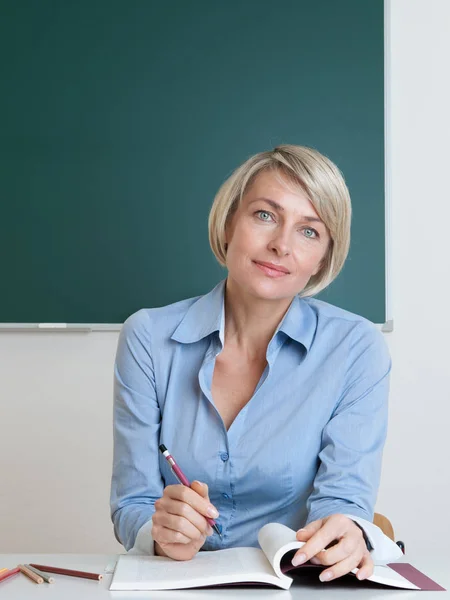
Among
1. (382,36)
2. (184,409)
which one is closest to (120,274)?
(184,409)

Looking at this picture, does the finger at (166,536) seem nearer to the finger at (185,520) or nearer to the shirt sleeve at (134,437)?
the finger at (185,520)

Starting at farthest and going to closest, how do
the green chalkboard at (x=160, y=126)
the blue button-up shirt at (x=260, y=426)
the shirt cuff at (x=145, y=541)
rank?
the green chalkboard at (x=160, y=126) → the blue button-up shirt at (x=260, y=426) → the shirt cuff at (x=145, y=541)

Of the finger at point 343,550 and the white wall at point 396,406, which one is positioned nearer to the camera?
the finger at point 343,550

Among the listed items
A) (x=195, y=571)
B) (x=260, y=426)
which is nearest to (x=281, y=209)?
(x=260, y=426)

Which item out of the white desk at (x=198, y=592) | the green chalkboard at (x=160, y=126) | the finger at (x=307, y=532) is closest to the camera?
the white desk at (x=198, y=592)

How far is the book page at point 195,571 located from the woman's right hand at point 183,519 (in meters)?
0.03

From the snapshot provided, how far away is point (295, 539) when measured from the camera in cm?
127

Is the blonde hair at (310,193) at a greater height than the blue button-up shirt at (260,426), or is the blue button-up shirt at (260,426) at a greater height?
the blonde hair at (310,193)

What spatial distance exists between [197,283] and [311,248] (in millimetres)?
955

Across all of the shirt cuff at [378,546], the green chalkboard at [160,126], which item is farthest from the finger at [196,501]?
the green chalkboard at [160,126]

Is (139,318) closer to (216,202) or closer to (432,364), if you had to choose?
(216,202)

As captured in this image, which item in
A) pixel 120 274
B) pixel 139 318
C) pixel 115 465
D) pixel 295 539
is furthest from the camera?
pixel 120 274

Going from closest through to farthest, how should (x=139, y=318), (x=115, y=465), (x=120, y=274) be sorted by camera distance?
1. (x=115, y=465)
2. (x=139, y=318)
3. (x=120, y=274)

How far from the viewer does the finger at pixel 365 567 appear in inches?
47.2
